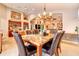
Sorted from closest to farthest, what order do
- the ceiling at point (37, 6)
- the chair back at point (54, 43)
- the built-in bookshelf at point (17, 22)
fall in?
Result: the ceiling at point (37, 6) < the built-in bookshelf at point (17, 22) < the chair back at point (54, 43)

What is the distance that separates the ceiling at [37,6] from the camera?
6.54 feet

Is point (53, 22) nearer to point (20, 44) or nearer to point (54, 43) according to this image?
point (54, 43)

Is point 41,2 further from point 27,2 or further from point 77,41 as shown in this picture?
point 77,41

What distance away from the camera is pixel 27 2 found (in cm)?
191

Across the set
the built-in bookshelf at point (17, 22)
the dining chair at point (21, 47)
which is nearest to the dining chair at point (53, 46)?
the dining chair at point (21, 47)

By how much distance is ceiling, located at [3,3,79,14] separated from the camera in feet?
6.54

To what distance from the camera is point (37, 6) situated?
6.86ft

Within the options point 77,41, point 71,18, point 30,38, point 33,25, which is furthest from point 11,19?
point 77,41

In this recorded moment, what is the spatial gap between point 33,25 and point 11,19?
0.38 meters

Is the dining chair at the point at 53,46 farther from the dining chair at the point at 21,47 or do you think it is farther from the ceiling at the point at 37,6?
the ceiling at the point at 37,6

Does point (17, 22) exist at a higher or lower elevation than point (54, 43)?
higher

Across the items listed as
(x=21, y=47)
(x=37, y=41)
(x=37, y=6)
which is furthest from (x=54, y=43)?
(x=37, y=6)

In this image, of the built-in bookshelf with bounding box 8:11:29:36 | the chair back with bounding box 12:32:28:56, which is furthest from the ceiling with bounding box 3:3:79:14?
the chair back with bounding box 12:32:28:56

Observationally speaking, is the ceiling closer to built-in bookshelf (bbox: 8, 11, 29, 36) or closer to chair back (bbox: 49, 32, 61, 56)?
built-in bookshelf (bbox: 8, 11, 29, 36)
